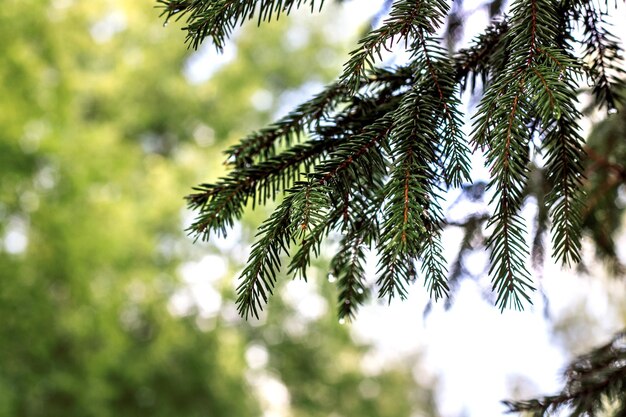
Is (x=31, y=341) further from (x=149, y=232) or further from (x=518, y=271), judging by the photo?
(x=518, y=271)

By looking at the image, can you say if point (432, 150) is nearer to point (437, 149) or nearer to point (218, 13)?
point (437, 149)

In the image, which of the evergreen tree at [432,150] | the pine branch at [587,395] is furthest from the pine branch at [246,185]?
the pine branch at [587,395]

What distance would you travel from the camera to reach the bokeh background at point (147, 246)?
6.25 metres

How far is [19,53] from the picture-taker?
577cm

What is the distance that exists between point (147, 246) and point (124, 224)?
64 cm

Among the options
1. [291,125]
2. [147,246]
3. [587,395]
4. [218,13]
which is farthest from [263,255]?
[147,246]

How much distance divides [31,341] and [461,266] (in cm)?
542

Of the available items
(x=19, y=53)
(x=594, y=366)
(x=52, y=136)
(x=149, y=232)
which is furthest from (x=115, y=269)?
(x=594, y=366)

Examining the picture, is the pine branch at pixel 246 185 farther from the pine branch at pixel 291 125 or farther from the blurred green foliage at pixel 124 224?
Result: the blurred green foliage at pixel 124 224

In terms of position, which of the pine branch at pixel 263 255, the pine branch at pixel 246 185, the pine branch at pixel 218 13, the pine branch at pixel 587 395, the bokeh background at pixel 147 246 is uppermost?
the bokeh background at pixel 147 246

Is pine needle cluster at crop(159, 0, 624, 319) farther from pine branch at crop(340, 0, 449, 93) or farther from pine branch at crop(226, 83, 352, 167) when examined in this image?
pine branch at crop(226, 83, 352, 167)

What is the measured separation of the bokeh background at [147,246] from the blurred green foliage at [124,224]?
0.08ft

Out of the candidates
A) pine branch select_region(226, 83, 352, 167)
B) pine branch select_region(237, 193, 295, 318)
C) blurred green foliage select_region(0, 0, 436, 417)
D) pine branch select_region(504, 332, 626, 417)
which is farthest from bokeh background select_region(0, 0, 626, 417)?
pine branch select_region(237, 193, 295, 318)

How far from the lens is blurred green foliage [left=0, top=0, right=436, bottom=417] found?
6.25m
